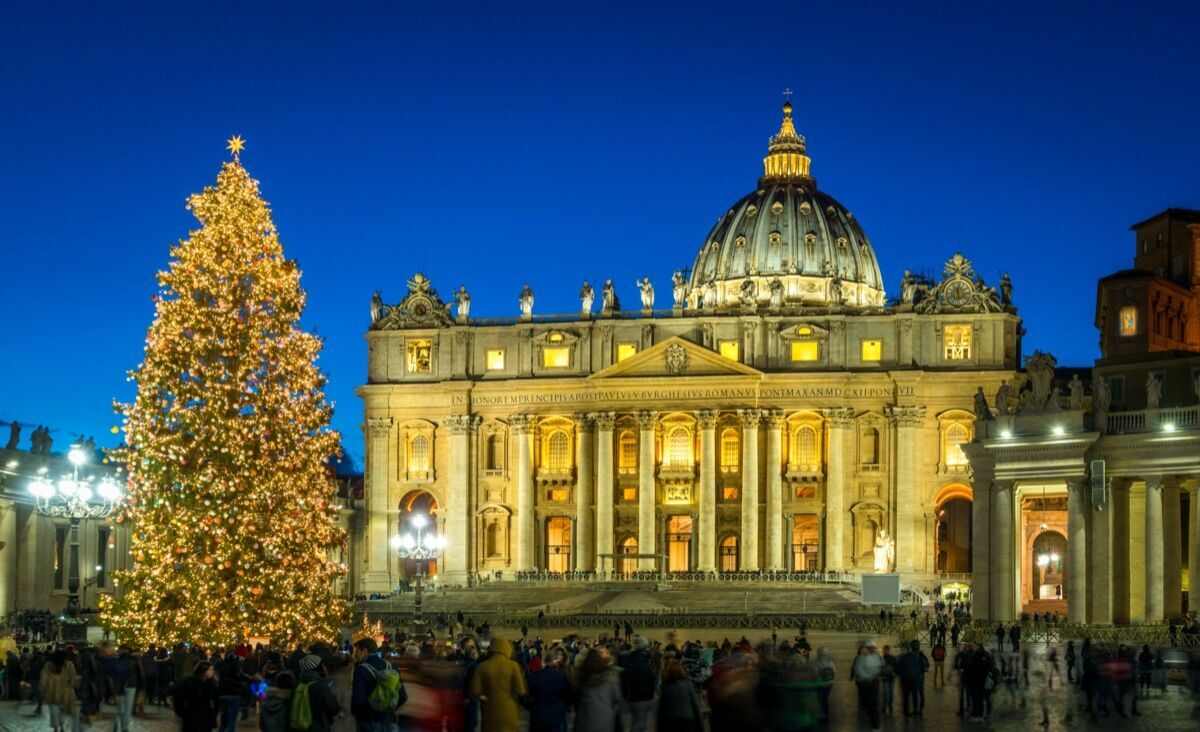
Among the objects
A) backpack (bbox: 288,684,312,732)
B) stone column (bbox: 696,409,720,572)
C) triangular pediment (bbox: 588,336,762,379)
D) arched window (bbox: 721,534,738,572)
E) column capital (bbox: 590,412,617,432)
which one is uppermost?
triangular pediment (bbox: 588,336,762,379)

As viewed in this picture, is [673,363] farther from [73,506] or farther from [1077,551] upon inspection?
[73,506]

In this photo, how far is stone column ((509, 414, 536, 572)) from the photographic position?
345 feet

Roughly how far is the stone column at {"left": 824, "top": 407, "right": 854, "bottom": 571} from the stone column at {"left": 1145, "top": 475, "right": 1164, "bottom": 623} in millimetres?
49185

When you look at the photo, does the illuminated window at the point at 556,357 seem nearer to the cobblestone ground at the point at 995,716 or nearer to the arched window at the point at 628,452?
the arched window at the point at 628,452

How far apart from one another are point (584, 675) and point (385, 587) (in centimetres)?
8662

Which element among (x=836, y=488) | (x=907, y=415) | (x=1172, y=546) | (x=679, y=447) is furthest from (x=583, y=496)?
(x=1172, y=546)

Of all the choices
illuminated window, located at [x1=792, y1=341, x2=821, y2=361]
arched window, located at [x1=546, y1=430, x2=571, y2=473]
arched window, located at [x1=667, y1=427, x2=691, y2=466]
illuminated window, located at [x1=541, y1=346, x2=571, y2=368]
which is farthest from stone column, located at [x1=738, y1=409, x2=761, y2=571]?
illuminated window, located at [x1=541, y1=346, x2=571, y2=368]

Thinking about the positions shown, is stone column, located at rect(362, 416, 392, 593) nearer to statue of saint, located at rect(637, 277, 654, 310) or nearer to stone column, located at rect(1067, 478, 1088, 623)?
statue of saint, located at rect(637, 277, 654, 310)

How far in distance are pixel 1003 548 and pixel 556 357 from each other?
5372cm

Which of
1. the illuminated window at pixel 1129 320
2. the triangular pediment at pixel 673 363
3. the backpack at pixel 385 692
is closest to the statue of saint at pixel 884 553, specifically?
the triangular pediment at pixel 673 363

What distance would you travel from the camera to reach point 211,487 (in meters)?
39.7

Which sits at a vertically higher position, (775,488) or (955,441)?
(955,441)

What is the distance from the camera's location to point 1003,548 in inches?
2189

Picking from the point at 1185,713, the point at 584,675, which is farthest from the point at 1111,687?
the point at 584,675
